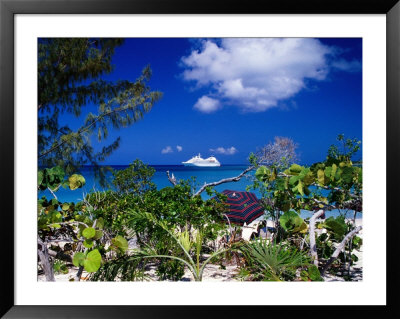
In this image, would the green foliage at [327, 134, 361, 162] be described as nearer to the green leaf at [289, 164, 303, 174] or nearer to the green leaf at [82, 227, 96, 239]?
the green leaf at [289, 164, 303, 174]

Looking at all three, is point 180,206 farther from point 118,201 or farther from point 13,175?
point 13,175

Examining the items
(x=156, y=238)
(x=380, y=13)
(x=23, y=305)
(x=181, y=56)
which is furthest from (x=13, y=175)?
(x=380, y=13)

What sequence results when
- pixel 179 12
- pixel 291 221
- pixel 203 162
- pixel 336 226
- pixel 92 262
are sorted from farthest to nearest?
pixel 203 162 < pixel 291 221 < pixel 336 226 < pixel 92 262 < pixel 179 12

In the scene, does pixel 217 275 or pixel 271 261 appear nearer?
pixel 271 261

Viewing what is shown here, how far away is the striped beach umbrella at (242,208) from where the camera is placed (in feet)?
9.94

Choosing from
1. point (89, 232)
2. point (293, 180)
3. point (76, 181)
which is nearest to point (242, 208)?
point (293, 180)

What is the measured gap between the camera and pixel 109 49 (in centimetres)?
273

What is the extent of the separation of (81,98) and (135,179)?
1.04 meters

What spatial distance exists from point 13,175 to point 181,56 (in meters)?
2.41

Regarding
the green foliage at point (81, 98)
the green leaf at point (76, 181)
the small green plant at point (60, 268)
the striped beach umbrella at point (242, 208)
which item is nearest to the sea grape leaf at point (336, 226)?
the striped beach umbrella at point (242, 208)

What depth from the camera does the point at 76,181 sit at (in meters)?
2.70

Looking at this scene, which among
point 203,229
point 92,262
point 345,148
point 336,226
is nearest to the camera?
point 92,262

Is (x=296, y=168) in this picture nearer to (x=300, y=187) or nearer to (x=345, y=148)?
(x=300, y=187)

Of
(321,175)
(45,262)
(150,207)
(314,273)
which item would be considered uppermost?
(321,175)
